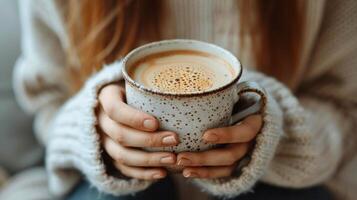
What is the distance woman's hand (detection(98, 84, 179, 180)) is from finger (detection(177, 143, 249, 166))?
1 centimetres

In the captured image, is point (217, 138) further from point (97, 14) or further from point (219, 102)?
point (97, 14)

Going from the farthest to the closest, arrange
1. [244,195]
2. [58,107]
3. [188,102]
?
[58,107] → [244,195] → [188,102]

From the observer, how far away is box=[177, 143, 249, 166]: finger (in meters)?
0.54

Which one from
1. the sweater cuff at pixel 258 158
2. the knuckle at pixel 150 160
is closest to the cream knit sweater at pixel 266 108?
the sweater cuff at pixel 258 158

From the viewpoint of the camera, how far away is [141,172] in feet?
1.98

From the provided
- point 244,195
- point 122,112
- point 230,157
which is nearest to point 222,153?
point 230,157

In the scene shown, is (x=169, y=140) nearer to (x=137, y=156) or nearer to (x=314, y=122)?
(x=137, y=156)

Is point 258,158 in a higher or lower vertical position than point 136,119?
lower

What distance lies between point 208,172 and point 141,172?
0.08m

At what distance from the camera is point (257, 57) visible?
0.82 meters

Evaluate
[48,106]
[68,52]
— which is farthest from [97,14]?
[48,106]

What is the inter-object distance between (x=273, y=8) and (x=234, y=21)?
6 centimetres

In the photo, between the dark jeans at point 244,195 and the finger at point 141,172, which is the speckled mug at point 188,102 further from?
the dark jeans at point 244,195

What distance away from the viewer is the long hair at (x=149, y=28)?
2.56 feet
